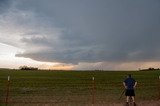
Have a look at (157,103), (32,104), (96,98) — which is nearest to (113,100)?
(96,98)

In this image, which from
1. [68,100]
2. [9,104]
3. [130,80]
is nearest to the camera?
[130,80]

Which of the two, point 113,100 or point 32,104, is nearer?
point 32,104

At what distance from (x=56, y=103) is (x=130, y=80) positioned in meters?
5.58

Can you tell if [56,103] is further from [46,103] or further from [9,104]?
[9,104]

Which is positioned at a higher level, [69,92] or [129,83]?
[129,83]

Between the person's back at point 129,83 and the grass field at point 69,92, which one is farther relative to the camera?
the grass field at point 69,92

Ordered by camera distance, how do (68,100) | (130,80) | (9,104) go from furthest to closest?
(68,100) → (9,104) → (130,80)

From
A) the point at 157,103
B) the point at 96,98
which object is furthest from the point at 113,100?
the point at 157,103

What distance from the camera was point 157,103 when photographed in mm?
33281

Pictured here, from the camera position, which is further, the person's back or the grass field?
the grass field

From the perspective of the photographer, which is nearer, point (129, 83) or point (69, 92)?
point (129, 83)

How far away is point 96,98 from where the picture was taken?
124ft

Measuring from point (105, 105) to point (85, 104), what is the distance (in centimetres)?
164

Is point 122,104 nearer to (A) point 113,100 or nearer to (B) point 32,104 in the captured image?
(A) point 113,100
